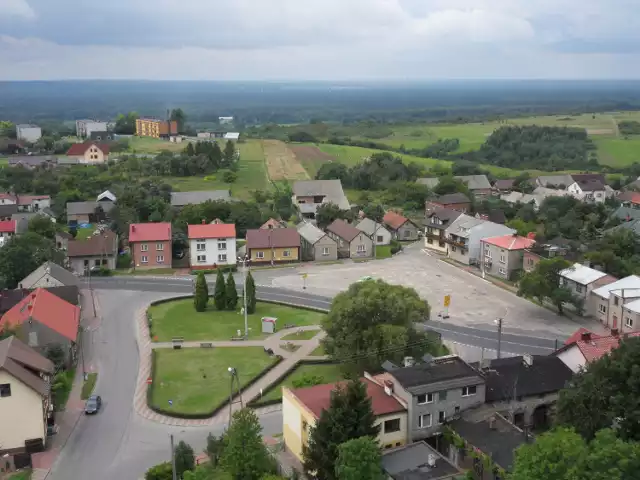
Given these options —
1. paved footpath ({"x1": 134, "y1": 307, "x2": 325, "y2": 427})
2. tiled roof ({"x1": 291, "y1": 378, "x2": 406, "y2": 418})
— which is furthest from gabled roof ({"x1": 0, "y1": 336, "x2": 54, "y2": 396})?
tiled roof ({"x1": 291, "y1": 378, "x2": 406, "y2": 418})

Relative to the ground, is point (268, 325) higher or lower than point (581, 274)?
lower

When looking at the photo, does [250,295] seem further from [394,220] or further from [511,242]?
[394,220]

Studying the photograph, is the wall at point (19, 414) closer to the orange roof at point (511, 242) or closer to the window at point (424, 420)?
the window at point (424, 420)

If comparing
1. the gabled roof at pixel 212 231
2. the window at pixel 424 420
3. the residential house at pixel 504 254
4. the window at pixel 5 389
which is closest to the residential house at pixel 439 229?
the residential house at pixel 504 254

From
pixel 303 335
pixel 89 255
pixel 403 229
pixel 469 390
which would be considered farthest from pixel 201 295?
pixel 403 229

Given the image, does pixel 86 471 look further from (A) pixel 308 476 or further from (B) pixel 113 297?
(B) pixel 113 297

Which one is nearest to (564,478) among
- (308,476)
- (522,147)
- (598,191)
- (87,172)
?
(308,476)

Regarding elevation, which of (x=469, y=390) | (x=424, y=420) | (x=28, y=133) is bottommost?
(x=424, y=420)
